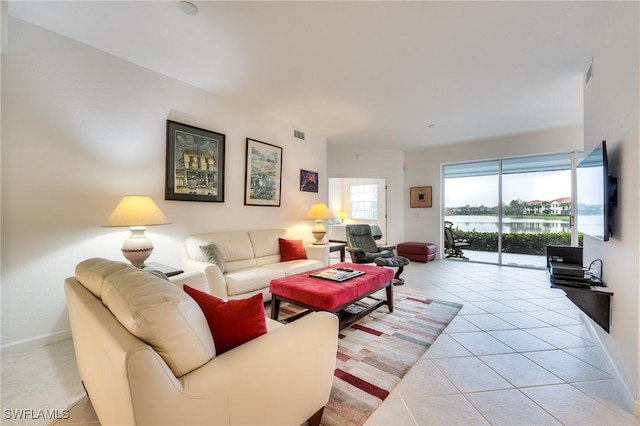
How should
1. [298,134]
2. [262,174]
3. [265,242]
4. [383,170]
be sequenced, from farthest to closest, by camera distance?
[383,170] < [298,134] < [262,174] < [265,242]

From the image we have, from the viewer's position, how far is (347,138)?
5.64m

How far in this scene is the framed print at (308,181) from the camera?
16.0ft

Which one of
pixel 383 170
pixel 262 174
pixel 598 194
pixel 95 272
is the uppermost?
pixel 383 170

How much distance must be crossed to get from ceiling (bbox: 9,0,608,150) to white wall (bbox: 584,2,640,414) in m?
0.41

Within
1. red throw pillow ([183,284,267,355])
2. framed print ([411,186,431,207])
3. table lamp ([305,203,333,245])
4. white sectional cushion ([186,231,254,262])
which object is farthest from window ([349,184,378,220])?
red throw pillow ([183,284,267,355])

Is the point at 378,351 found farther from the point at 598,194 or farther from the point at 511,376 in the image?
the point at 598,194

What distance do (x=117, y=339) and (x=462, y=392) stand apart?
75.0 inches

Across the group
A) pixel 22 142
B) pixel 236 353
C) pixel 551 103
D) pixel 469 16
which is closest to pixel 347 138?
pixel 551 103

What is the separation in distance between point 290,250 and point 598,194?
10.4ft

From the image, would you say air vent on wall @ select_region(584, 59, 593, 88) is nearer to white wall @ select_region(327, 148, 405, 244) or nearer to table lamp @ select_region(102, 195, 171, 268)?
white wall @ select_region(327, 148, 405, 244)

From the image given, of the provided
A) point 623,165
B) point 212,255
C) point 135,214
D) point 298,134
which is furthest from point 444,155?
point 135,214

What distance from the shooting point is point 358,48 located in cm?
249

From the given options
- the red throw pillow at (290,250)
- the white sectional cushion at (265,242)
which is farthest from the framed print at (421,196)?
the white sectional cushion at (265,242)

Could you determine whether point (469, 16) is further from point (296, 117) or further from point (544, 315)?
point (544, 315)
